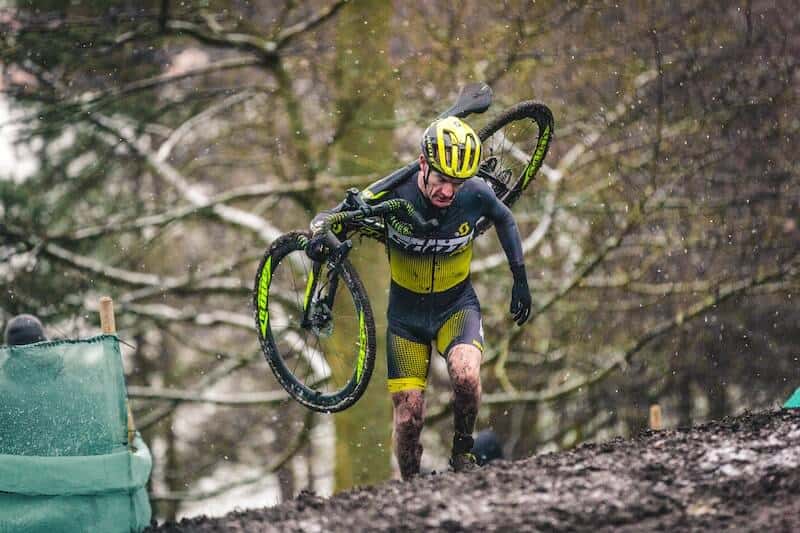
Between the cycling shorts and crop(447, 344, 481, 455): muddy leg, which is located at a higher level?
the cycling shorts

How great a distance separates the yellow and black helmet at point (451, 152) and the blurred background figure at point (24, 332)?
11.2ft

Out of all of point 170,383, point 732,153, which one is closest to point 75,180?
point 170,383

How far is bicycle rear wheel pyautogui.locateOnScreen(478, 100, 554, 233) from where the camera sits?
328 inches

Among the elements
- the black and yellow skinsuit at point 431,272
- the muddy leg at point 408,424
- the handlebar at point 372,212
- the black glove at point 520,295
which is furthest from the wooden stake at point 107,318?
the black glove at point 520,295

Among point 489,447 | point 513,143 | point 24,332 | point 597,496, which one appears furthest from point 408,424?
point 489,447

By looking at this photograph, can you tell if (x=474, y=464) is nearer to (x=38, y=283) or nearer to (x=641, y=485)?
(x=641, y=485)

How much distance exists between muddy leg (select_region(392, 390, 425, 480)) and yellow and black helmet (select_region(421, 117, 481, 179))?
1.39m

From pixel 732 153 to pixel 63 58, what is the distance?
7.87 meters

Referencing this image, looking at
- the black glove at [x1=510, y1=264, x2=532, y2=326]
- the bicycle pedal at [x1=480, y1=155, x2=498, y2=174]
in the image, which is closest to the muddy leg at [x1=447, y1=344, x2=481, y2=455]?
the black glove at [x1=510, y1=264, x2=532, y2=326]

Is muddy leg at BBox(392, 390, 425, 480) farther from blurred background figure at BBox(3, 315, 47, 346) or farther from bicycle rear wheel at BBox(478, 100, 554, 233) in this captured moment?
blurred background figure at BBox(3, 315, 47, 346)

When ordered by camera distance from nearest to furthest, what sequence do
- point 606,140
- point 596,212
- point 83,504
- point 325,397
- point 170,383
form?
point 83,504, point 325,397, point 596,212, point 606,140, point 170,383

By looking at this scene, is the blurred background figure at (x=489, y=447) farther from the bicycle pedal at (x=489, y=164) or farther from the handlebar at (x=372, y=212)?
the handlebar at (x=372, y=212)

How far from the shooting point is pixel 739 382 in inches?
679

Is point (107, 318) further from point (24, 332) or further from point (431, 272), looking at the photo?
point (24, 332)
